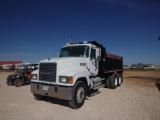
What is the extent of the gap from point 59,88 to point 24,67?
32.1 ft

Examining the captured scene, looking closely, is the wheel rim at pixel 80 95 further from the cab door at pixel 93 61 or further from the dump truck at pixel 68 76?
the cab door at pixel 93 61

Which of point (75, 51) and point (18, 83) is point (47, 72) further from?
point (18, 83)

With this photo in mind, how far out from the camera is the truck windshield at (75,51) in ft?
27.6

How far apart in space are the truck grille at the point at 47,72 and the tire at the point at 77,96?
3.63 ft

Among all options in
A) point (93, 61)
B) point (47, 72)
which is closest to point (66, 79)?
point (47, 72)

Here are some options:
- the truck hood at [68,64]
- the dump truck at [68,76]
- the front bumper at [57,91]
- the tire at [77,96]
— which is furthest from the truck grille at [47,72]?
the tire at [77,96]

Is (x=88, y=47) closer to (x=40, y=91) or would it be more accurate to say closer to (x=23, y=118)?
(x=40, y=91)

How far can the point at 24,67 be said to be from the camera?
1488 centimetres

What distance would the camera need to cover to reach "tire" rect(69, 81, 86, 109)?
6.46 m

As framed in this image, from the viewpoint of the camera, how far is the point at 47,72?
693cm

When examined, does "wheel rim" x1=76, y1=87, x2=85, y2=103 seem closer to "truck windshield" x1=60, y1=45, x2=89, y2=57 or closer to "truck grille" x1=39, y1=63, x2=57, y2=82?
"truck grille" x1=39, y1=63, x2=57, y2=82

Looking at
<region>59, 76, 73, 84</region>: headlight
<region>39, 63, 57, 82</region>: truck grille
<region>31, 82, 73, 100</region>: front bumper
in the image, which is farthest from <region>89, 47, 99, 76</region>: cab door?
<region>31, 82, 73, 100</region>: front bumper

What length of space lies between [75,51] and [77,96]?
115 inches

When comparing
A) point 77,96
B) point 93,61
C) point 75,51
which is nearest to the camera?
point 77,96
